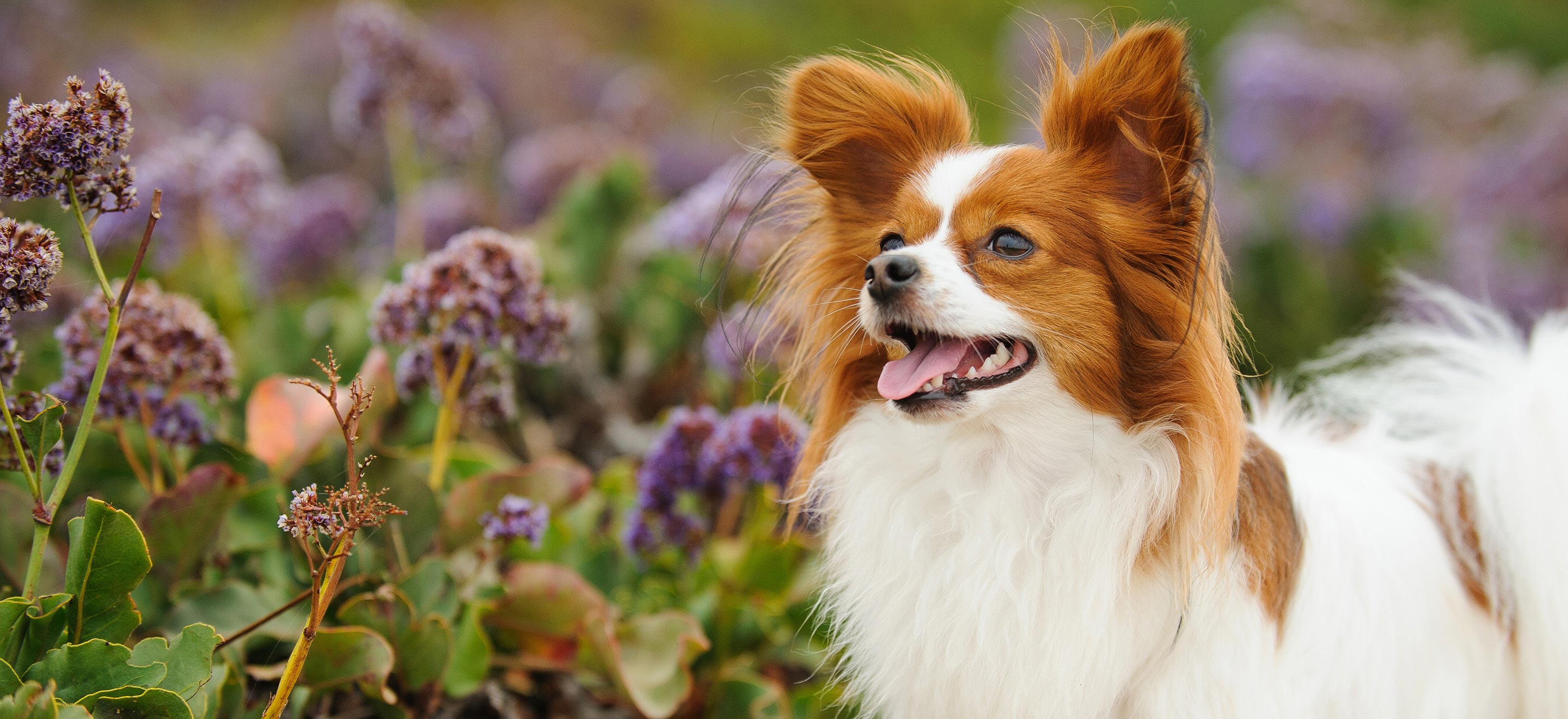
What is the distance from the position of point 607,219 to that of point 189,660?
2.70 m

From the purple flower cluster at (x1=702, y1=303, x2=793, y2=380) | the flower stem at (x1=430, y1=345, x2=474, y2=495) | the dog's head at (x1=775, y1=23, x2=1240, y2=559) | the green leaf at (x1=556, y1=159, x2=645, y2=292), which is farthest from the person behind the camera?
the green leaf at (x1=556, y1=159, x2=645, y2=292)

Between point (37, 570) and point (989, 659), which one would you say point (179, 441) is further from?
point (989, 659)

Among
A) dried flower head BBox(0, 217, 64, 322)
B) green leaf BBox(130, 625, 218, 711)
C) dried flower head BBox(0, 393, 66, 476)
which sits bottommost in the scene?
green leaf BBox(130, 625, 218, 711)

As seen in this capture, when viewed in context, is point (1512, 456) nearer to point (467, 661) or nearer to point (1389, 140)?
point (467, 661)

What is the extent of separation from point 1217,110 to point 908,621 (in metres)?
6.51

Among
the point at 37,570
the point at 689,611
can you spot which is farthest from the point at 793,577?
the point at 37,570

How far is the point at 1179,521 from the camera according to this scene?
5.93 ft

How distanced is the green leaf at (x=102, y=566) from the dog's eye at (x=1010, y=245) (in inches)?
61.3

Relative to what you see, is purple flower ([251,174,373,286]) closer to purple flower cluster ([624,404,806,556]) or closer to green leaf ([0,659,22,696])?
purple flower cluster ([624,404,806,556])

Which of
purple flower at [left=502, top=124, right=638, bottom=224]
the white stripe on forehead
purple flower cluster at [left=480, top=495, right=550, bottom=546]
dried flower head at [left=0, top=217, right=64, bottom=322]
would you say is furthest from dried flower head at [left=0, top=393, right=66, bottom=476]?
purple flower at [left=502, top=124, right=638, bottom=224]

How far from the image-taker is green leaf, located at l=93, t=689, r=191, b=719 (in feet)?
5.29

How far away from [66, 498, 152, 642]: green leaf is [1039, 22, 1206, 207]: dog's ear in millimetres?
1785

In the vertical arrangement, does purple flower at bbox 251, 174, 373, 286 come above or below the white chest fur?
above

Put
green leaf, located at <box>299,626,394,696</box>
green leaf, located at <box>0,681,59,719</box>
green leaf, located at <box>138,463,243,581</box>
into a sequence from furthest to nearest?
green leaf, located at <box>138,463,243,581</box> → green leaf, located at <box>299,626,394,696</box> → green leaf, located at <box>0,681,59,719</box>
